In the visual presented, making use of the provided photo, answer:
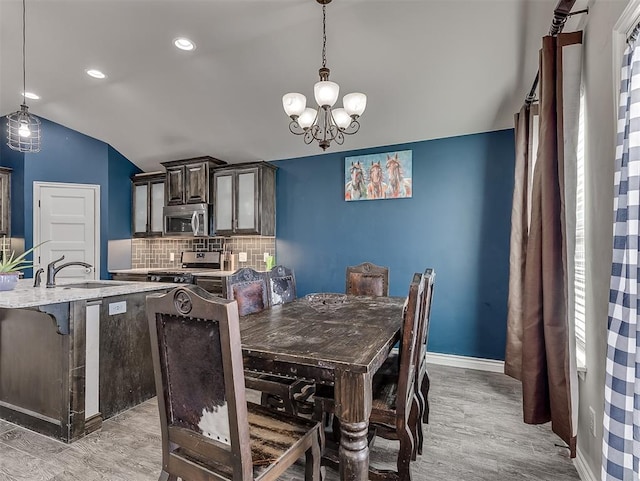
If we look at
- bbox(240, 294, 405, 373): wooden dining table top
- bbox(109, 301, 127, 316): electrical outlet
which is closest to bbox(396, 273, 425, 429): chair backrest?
bbox(240, 294, 405, 373): wooden dining table top

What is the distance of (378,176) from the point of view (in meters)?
4.03

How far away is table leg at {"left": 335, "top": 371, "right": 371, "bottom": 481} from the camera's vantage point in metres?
1.28

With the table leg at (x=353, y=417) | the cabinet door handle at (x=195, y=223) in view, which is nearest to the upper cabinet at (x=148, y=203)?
the cabinet door handle at (x=195, y=223)

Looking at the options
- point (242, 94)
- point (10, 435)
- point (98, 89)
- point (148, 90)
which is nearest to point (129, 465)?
point (10, 435)

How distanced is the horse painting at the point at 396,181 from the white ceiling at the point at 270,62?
241mm

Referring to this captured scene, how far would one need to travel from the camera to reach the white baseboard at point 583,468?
5.72 feet

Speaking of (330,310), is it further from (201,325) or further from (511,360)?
(511,360)

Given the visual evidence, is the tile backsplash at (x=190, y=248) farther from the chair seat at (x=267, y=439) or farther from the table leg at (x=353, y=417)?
the table leg at (x=353, y=417)

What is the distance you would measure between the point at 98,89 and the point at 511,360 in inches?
205

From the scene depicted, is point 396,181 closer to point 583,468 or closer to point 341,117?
point 341,117

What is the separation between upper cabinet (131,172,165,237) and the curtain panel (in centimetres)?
523

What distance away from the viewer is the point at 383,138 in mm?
3887

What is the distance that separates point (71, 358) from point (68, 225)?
3.44 meters

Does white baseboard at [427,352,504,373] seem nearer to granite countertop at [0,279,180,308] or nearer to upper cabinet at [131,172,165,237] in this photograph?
granite countertop at [0,279,180,308]
